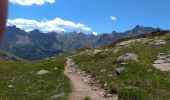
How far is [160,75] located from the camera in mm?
23812

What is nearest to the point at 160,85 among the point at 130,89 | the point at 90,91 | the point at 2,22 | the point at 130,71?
the point at 130,89

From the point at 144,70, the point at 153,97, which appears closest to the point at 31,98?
the point at 153,97

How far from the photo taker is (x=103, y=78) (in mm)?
26078

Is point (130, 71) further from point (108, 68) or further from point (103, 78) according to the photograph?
point (108, 68)

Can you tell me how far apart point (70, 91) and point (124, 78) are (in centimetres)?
438

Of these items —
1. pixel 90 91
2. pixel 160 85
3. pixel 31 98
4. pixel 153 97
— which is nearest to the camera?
pixel 153 97

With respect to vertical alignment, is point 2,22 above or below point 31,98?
above

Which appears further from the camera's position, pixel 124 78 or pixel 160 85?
pixel 124 78

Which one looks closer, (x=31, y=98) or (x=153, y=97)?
(x=153, y=97)

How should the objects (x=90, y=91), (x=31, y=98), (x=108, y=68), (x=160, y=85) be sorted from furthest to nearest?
(x=108, y=68)
(x=90, y=91)
(x=160, y=85)
(x=31, y=98)

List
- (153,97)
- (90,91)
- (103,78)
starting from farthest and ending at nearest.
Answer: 1. (103,78)
2. (90,91)
3. (153,97)

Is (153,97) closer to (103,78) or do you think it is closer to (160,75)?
(160,75)

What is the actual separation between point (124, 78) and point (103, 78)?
202 centimetres

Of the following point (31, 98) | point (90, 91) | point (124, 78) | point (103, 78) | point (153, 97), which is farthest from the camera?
point (103, 78)
